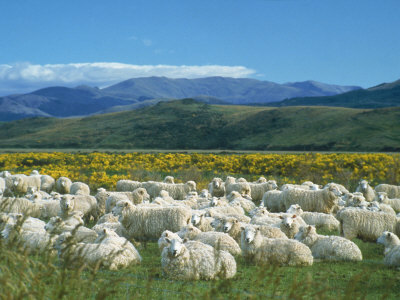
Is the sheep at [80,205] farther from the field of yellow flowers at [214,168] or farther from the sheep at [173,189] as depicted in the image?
the field of yellow flowers at [214,168]

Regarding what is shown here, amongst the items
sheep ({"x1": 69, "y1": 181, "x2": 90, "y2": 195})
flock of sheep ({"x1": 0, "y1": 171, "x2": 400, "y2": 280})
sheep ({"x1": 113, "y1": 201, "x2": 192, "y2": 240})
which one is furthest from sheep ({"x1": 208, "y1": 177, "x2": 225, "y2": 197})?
sheep ({"x1": 113, "y1": 201, "x2": 192, "y2": 240})

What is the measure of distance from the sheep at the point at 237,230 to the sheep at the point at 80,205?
4822mm

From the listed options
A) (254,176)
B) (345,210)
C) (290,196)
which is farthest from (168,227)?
(254,176)

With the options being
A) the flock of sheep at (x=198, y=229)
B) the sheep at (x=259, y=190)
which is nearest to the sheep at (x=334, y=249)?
the flock of sheep at (x=198, y=229)

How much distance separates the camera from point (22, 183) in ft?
62.3

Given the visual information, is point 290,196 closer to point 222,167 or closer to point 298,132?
point 222,167

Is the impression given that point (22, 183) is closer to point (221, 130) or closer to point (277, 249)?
point (277, 249)

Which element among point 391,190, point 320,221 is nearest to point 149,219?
point 320,221

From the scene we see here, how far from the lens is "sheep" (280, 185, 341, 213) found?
1424 centimetres

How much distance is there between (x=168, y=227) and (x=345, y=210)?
4.40 meters

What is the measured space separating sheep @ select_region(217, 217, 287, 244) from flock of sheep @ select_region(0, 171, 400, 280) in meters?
0.02

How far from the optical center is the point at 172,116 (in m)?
102

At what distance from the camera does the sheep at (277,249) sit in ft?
26.7

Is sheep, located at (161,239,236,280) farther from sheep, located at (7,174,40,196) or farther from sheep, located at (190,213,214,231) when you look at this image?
sheep, located at (7,174,40,196)
